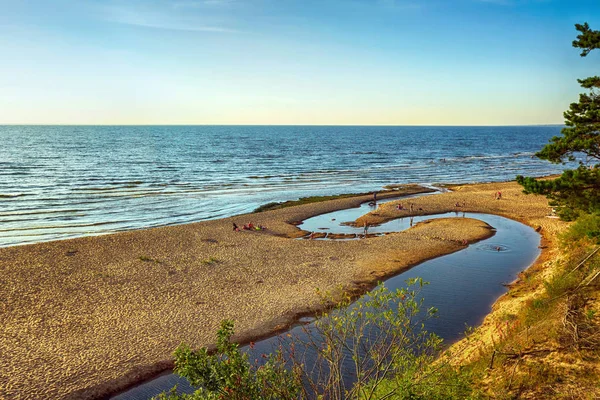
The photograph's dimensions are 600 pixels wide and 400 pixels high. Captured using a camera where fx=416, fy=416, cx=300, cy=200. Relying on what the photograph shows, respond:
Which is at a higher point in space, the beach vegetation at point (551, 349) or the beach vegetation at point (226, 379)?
the beach vegetation at point (226, 379)

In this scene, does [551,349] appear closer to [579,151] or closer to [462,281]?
[579,151]

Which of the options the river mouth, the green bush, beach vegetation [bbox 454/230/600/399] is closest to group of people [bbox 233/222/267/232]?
the river mouth

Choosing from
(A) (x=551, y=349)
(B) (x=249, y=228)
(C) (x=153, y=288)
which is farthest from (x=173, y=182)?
(A) (x=551, y=349)

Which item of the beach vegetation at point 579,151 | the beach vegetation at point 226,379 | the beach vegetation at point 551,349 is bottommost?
the beach vegetation at point 551,349

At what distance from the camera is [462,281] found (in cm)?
2850

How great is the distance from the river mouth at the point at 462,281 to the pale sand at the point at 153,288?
1079 millimetres

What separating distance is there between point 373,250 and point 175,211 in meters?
27.2

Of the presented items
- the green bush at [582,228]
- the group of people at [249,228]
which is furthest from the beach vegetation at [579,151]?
the group of people at [249,228]

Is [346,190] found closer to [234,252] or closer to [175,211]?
[175,211]

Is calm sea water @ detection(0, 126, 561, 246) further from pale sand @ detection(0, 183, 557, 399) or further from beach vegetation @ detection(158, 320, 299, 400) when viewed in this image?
beach vegetation @ detection(158, 320, 299, 400)

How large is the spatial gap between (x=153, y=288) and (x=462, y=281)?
20.6m

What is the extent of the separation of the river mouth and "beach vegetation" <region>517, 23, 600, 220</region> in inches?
392

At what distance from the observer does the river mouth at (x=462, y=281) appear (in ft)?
66.3

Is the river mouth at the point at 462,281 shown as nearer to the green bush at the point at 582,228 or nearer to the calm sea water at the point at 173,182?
the green bush at the point at 582,228
